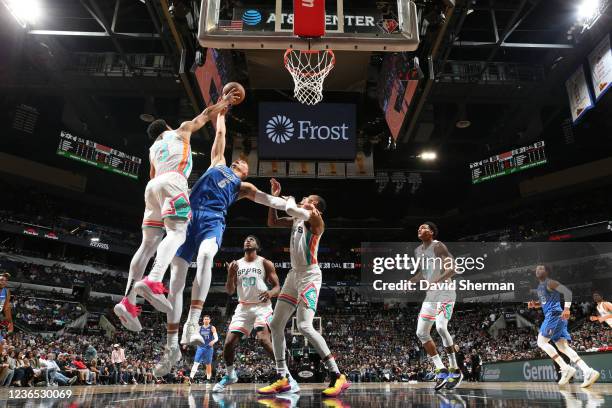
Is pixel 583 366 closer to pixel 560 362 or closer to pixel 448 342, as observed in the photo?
pixel 560 362

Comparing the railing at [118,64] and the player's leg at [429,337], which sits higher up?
the railing at [118,64]

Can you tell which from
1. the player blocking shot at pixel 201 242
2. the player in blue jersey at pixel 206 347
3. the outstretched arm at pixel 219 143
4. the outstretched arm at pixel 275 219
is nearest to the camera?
the player blocking shot at pixel 201 242

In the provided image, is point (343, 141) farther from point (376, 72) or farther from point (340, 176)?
point (340, 176)

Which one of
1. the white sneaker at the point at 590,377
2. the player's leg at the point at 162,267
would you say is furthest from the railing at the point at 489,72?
the player's leg at the point at 162,267

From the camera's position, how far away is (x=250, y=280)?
6.96 m

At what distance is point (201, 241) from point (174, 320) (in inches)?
30.0

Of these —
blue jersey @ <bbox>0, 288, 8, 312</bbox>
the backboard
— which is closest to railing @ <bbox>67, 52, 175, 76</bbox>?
blue jersey @ <bbox>0, 288, 8, 312</bbox>

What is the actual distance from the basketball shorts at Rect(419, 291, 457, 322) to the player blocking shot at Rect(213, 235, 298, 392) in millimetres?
2278

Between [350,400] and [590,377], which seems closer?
[350,400]

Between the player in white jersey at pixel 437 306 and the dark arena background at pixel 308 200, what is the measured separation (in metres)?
0.04

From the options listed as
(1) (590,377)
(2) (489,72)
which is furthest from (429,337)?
(2) (489,72)

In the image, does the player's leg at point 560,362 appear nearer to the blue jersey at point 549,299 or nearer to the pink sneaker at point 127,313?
the blue jersey at point 549,299

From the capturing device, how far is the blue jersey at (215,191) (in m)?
4.41

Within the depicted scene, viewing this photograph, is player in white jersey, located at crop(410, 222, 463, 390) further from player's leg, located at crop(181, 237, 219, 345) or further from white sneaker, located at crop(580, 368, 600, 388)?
player's leg, located at crop(181, 237, 219, 345)
